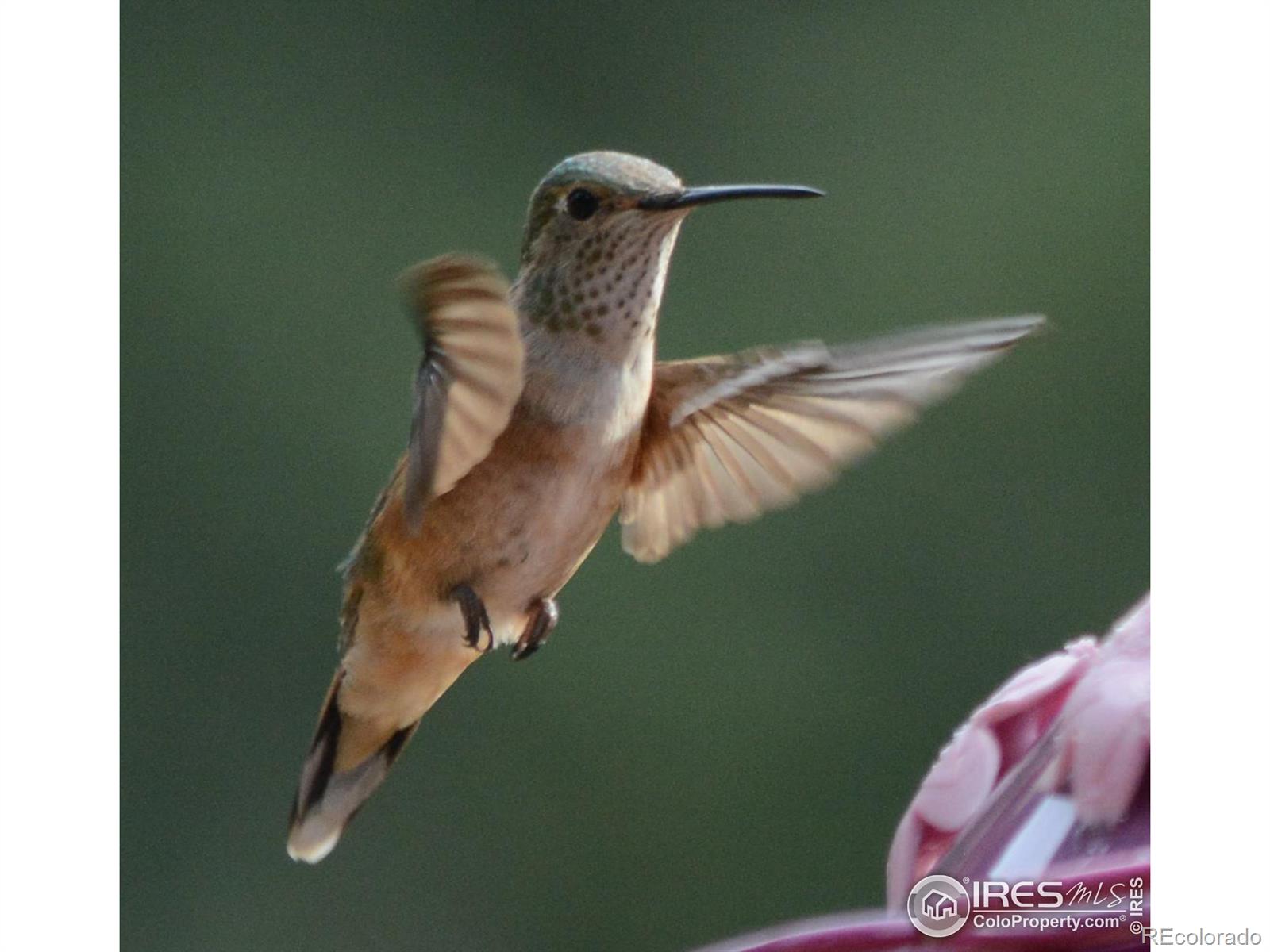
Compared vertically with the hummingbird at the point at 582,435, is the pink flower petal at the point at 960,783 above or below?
below

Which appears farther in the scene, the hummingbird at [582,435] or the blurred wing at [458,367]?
the hummingbird at [582,435]

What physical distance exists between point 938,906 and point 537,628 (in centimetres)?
49

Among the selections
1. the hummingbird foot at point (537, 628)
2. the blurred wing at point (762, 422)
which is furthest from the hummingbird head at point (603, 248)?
the hummingbird foot at point (537, 628)

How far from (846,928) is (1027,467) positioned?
Answer: 5.56ft

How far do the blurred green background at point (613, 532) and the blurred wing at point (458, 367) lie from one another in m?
1.20

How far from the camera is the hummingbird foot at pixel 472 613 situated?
1.29 meters

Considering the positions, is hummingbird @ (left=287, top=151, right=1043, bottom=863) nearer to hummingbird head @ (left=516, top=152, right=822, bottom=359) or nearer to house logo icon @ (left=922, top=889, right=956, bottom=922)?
hummingbird head @ (left=516, top=152, right=822, bottom=359)

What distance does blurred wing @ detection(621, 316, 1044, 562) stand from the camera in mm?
1211

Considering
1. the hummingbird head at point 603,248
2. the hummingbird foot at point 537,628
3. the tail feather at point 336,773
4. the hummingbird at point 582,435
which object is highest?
the hummingbird head at point 603,248

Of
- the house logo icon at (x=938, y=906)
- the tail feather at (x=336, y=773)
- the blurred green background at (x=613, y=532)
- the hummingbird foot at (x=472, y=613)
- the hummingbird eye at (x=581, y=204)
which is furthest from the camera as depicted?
the blurred green background at (x=613, y=532)

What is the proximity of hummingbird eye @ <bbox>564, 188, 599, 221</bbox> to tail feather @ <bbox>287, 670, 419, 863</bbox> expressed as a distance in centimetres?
50

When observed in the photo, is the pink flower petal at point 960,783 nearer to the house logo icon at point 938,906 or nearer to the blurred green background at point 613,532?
the house logo icon at point 938,906

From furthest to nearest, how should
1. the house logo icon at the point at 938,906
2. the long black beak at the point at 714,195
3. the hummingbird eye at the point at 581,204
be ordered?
the hummingbird eye at the point at 581,204
the long black beak at the point at 714,195
the house logo icon at the point at 938,906

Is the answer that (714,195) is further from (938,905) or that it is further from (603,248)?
(938,905)
